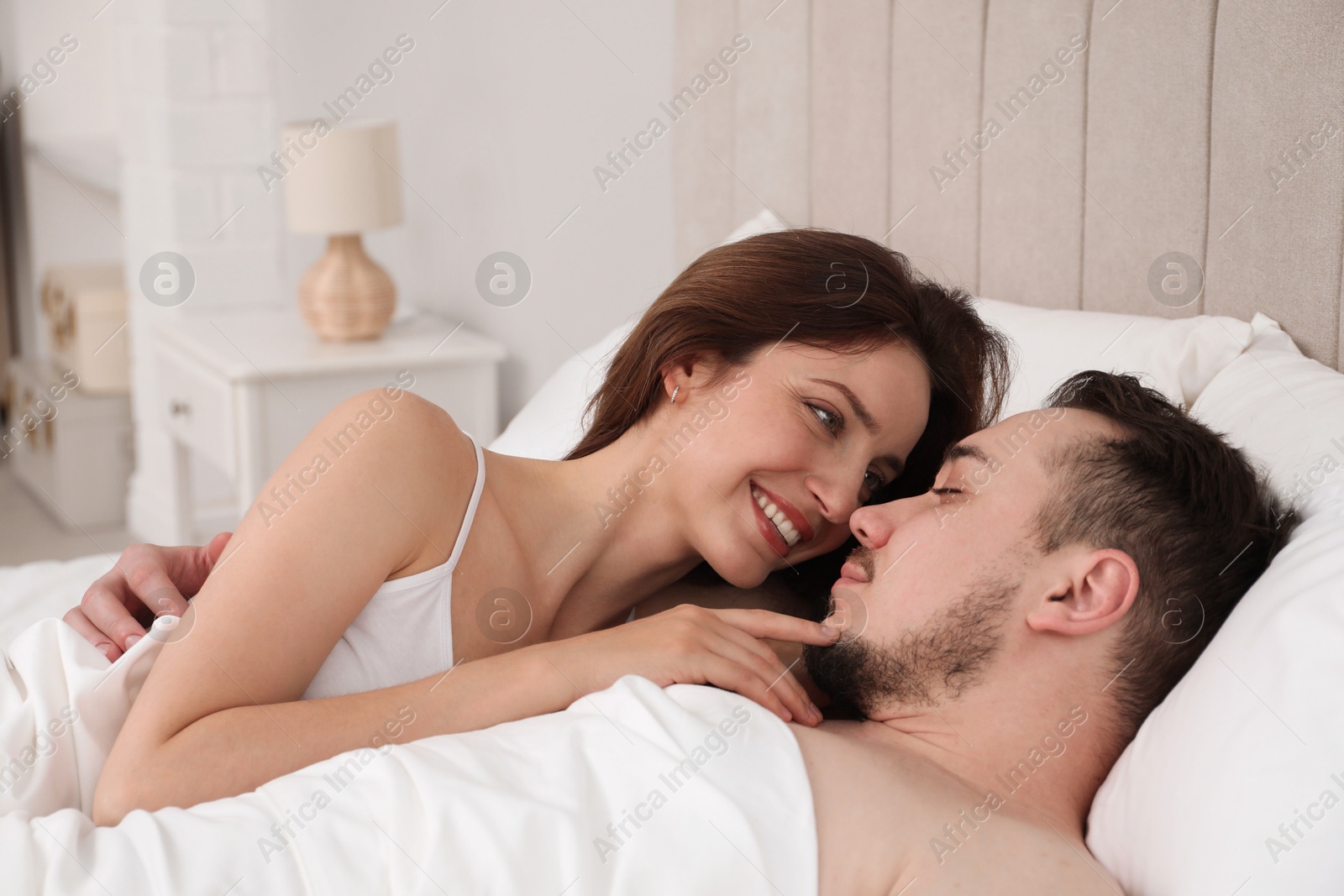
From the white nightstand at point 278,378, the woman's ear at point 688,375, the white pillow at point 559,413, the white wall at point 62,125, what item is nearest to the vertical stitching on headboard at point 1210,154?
the woman's ear at point 688,375

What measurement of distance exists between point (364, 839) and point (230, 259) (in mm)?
2636

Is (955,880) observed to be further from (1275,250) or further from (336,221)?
(336,221)

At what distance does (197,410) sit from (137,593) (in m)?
1.65

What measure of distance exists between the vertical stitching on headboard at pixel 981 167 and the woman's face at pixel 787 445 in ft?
1.45

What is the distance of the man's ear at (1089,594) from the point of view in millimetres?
1010

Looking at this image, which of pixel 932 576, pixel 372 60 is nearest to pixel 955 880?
pixel 932 576

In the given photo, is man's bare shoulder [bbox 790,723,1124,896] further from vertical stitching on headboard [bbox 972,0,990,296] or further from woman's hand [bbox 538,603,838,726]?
vertical stitching on headboard [bbox 972,0,990,296]

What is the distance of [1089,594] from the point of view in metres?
1.03

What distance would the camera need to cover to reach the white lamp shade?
262 cm

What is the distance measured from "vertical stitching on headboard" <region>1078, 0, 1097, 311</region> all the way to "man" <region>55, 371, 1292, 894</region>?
451 mm

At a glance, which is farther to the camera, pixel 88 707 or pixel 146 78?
pixel 146 78

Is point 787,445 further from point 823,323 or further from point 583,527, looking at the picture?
point 583,527

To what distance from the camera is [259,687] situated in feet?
3.36

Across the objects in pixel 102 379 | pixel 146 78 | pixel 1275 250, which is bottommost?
pixel 102 379
